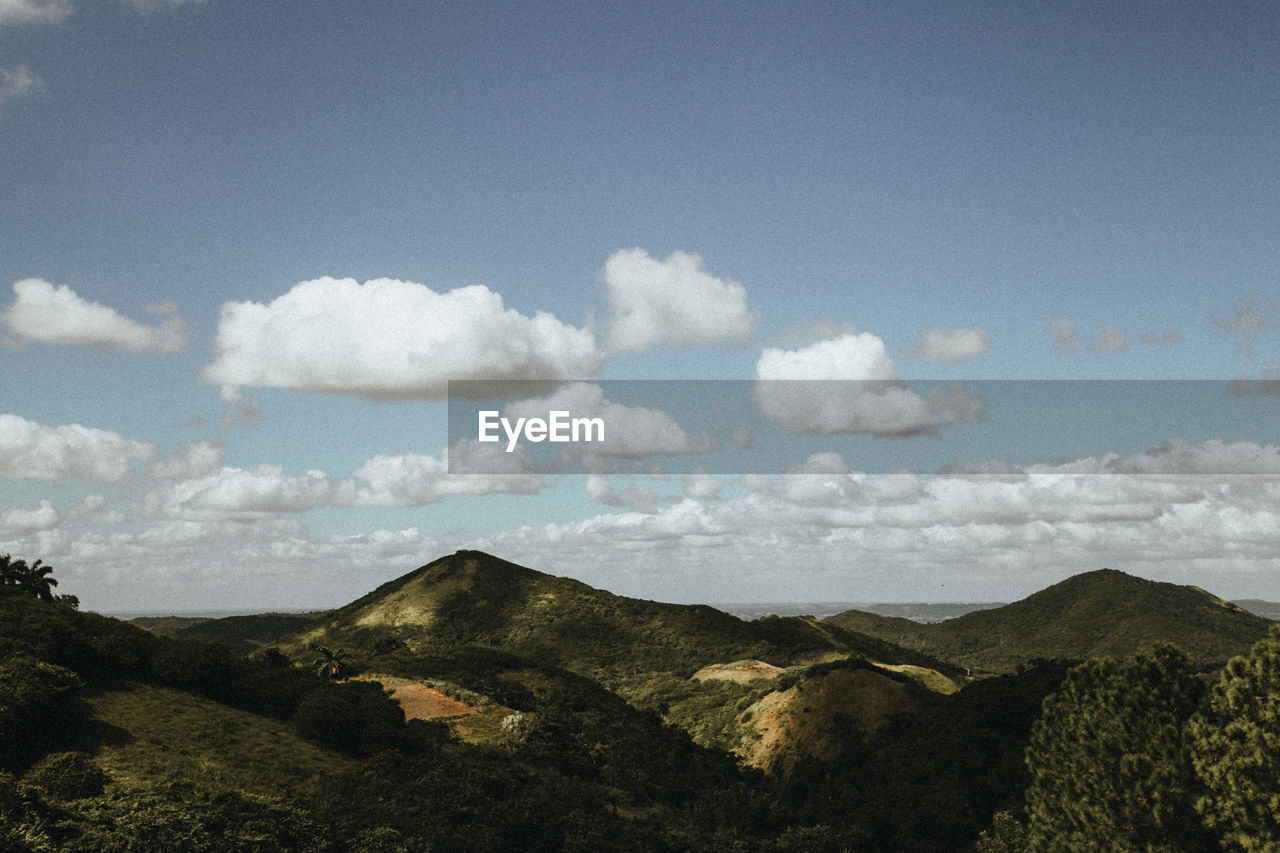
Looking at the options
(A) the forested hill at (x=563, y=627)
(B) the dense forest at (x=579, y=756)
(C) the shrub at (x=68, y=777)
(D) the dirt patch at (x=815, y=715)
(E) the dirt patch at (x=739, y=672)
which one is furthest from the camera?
(A) the forested hill at (x=563, y=627)

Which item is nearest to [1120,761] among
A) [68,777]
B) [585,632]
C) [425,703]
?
[68,777]

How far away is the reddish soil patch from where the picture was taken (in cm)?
5256

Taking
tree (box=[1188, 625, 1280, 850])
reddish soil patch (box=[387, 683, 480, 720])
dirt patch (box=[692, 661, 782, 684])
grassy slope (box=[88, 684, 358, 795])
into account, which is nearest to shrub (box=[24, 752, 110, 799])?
grassy slope (box=[88, 684, 358, 795])

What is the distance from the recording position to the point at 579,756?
48531 mm

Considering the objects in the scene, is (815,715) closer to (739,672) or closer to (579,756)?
(579,756)

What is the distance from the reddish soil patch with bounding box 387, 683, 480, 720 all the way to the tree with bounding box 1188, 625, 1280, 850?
40703 mm

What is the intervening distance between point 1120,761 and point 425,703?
41.1 meters

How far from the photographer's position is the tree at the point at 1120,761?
3027 centimetres

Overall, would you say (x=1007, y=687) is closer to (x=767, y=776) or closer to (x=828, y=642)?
(x=767, y=776)

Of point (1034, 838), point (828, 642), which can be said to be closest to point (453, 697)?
point (1034, 838)

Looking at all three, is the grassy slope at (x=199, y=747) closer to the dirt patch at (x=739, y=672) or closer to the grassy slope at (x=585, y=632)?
the grassy slope at (x=585, y=632)

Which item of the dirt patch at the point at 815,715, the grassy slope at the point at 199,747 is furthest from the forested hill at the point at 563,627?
the grassy slope at the point at 199,747

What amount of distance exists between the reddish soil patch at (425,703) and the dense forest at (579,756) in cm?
134

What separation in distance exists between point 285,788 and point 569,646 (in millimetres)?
103436
